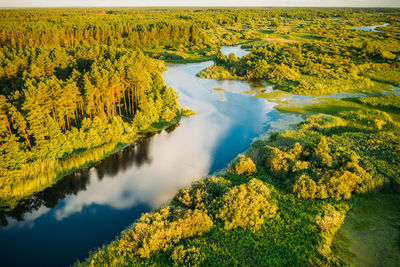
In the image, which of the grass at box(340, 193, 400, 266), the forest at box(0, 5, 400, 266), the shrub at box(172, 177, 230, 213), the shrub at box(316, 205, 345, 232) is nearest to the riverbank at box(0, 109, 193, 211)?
the forest at box(0, 5, 400, 266)

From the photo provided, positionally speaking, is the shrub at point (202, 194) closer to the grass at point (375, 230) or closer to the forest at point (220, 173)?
the forest at point (220, 173)

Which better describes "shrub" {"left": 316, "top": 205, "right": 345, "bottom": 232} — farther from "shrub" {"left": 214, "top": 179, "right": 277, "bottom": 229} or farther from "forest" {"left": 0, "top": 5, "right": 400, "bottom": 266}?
"shrub" {"left": 214, "top": 179, "right": 277, "bottom": 229}

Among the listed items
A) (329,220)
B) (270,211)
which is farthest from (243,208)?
(329,220)

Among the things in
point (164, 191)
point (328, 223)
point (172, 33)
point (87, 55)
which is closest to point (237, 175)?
point (164, 191)

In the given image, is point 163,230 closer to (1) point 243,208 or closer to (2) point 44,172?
(1) point 243,208

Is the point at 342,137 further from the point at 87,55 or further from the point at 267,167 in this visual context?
the point at 87,55
